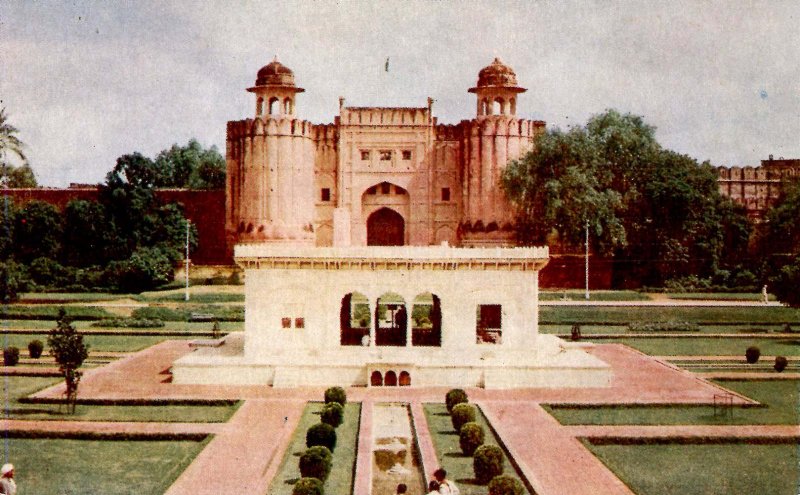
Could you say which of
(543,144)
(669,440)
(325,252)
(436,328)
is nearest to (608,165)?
(543,144)

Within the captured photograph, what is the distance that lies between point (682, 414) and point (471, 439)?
6.67 m

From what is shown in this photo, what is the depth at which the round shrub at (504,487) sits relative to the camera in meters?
14.2

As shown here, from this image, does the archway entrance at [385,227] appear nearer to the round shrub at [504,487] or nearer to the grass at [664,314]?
the grass at [664,314]

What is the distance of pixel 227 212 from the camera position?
54.8 metres

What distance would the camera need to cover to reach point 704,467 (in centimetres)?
1700

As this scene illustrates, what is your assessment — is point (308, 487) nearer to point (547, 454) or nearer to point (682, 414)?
point (547, 454)

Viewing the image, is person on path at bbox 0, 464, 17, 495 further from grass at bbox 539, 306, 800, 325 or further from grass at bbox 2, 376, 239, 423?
grass at bbox 539, 306, 800, 325

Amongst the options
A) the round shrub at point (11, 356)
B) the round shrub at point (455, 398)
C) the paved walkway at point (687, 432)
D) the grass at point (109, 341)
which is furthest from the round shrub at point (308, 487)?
the grass at point (109, 341)

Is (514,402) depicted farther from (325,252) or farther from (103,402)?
(103,402)

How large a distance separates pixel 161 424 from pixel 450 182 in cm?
3620

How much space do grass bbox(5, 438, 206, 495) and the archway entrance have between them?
119 ft

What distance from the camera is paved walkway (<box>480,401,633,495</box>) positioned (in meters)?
15.6

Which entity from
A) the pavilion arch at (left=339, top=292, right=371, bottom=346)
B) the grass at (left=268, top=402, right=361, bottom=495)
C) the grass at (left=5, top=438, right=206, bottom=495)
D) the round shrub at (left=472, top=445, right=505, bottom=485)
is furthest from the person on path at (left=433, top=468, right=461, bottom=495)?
the pavilion arch at (left=339, top=292, right=371, bottom=346)

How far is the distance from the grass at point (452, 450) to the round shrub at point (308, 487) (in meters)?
2.57
